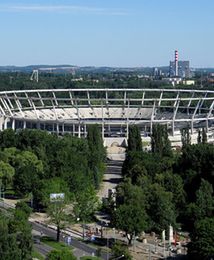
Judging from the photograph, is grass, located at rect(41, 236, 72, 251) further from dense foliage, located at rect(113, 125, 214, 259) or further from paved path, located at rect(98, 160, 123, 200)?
paved path, located at rect(98, 160, 123, 200)

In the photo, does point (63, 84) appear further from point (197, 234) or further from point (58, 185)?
point (197, 234)

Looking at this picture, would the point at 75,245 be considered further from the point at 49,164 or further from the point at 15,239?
the point at 49,164

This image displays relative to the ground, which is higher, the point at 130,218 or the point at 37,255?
the point at 130,218

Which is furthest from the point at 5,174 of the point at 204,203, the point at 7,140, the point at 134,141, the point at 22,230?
the point at 22,230

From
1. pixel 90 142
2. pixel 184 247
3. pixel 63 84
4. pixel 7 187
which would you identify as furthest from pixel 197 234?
pixel 63 84

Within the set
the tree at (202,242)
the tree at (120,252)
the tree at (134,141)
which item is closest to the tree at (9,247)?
the tree at (120,252)

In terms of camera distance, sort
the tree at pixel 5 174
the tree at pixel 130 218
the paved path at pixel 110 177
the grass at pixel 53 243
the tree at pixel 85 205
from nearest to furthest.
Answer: the grass at pixel 53 243, the tree at pixel 130 218, the tree at pixel 85 205, the tree at pixel 5 174, the paved path at pixel 110 177

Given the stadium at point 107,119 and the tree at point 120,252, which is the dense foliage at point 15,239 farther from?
the stadium at point 107,119

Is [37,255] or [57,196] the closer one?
[37,255]

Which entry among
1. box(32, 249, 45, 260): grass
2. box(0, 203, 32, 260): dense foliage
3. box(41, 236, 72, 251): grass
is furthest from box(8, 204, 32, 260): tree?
box(41, 236, 72, 251): grass
